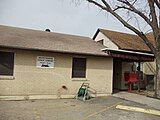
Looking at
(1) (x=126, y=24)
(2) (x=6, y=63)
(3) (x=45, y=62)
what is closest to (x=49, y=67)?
(3) (x=45, y=62)

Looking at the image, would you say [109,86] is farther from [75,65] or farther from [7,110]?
[7,110]

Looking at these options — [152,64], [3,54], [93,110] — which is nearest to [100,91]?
[93,110]

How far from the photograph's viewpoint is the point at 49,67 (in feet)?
49.2

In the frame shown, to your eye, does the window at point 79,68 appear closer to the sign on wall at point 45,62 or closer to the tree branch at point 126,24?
the sign on wall at point 45,62

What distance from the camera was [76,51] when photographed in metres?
15.6

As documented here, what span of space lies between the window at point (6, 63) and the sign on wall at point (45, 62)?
5.22ft

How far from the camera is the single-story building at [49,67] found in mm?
13766

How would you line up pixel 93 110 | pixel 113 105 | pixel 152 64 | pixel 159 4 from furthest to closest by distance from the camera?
pixel 152 64
pixel 159 4
pixel 113 105
pixel 93 110

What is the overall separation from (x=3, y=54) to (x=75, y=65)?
4.73m

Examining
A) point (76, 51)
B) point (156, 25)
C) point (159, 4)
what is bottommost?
point (76, 51)

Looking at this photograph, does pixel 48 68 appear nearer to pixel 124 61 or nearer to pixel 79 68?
pixel 79 68

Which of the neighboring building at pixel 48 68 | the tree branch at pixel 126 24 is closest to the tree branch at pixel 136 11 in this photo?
the tree branch at pixel 126 24

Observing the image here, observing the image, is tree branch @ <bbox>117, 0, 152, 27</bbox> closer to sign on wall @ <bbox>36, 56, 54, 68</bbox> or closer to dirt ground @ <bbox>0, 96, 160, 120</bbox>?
sign on wall @ <bbox>36, 56, 54, 68</bbox>

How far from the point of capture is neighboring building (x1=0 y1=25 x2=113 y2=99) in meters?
13.8
